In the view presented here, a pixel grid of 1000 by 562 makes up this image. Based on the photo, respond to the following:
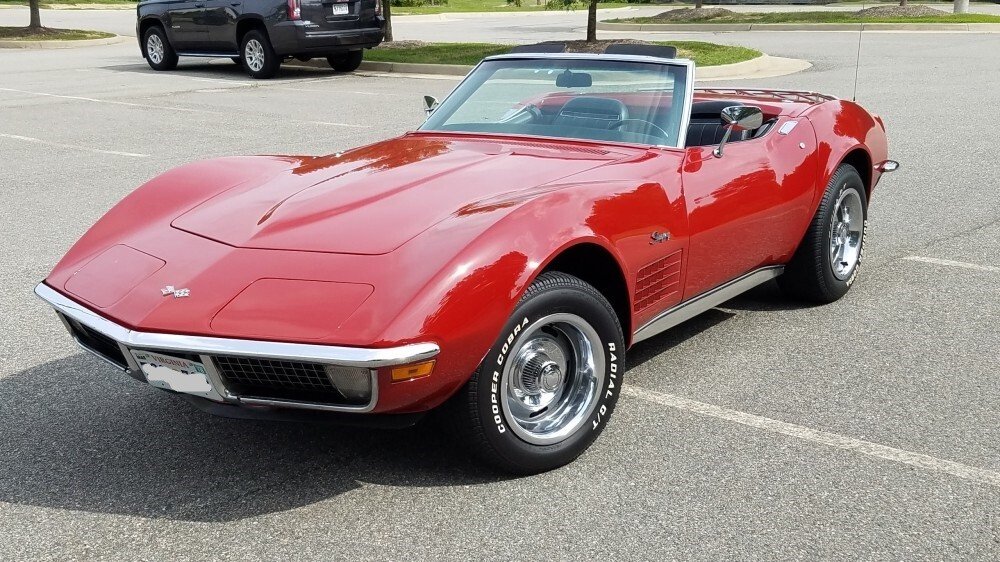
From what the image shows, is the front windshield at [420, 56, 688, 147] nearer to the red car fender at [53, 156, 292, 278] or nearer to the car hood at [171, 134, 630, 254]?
the car hood at [171, 134, 630, 254]

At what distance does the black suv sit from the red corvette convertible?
12.6 meters

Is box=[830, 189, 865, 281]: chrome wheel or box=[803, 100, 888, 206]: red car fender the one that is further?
box=[830, 189, 865, 281]: chrome wheel

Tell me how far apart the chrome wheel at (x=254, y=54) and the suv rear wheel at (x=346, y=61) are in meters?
1.48

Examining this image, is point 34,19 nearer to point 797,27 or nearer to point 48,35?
point 48,35

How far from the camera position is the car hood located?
3.54 meters

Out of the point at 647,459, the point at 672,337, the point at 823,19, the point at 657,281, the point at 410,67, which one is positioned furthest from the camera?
the point at 823,19

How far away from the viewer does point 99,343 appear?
3.54 m

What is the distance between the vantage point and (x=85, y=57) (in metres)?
22.1

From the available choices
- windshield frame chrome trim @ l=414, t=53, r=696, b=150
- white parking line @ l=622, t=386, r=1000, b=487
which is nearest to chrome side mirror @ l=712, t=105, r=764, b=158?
windshield frame chrome trim @ l=414, t=53, r=696, b=150

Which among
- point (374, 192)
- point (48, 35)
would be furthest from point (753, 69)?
point (48, 35)

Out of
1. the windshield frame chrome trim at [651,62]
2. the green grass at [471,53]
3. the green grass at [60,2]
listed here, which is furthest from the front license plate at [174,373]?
the green grass at [60,2]

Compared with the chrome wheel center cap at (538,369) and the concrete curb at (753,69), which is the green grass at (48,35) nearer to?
the concrete curb at (753,69)

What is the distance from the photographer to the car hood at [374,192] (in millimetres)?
3545

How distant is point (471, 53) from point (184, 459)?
671 inches
